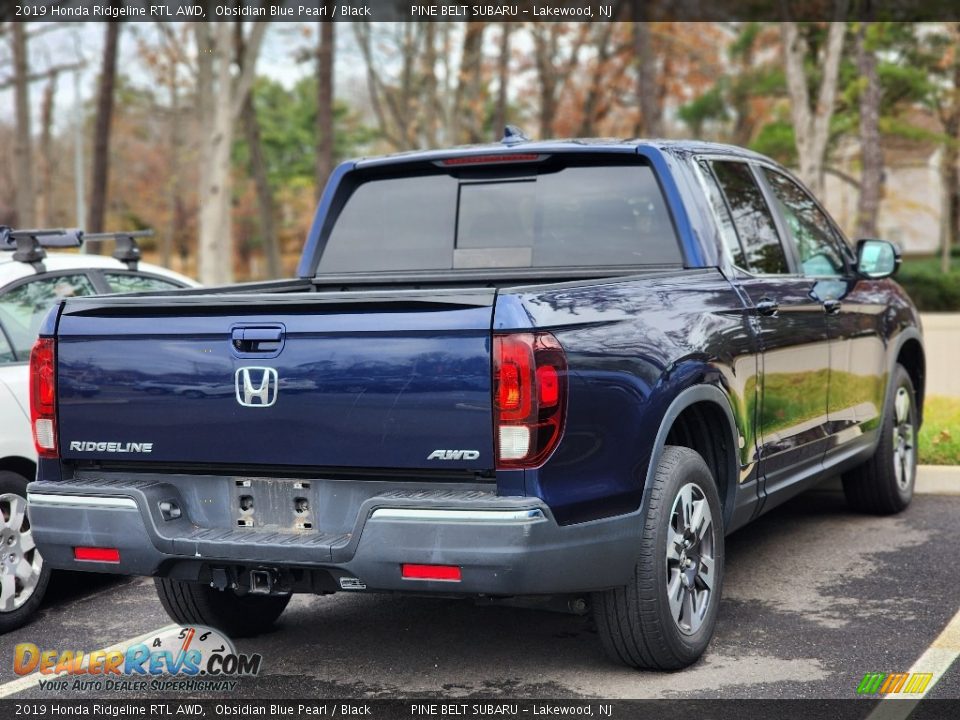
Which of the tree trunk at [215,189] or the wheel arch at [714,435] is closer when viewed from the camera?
the wheel arch at [714,435]

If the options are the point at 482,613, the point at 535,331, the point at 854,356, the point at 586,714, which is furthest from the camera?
the point at 854,356

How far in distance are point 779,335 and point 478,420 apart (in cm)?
218

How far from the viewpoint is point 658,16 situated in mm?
30062

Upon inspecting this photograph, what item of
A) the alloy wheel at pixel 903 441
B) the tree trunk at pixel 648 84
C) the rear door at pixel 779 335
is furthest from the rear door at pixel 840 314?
the tree trunk at pixel 648 84

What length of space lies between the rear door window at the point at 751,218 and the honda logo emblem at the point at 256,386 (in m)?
2.52

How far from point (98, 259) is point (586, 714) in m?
4.16

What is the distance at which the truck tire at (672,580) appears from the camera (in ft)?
14.1

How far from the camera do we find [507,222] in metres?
5.61

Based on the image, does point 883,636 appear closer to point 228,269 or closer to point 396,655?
point 396,655

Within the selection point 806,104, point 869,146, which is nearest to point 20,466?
point 806,104

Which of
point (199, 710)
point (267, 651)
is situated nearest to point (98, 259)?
point (267, 651)

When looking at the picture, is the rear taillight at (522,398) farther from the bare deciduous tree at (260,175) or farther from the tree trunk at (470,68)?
the bare deciduous tree at (260,175)

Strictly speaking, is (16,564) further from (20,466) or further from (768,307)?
(768,307)

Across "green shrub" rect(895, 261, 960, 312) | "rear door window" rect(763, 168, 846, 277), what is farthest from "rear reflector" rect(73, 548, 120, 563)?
"green shrub" rect(895, 261, 960, 312)
